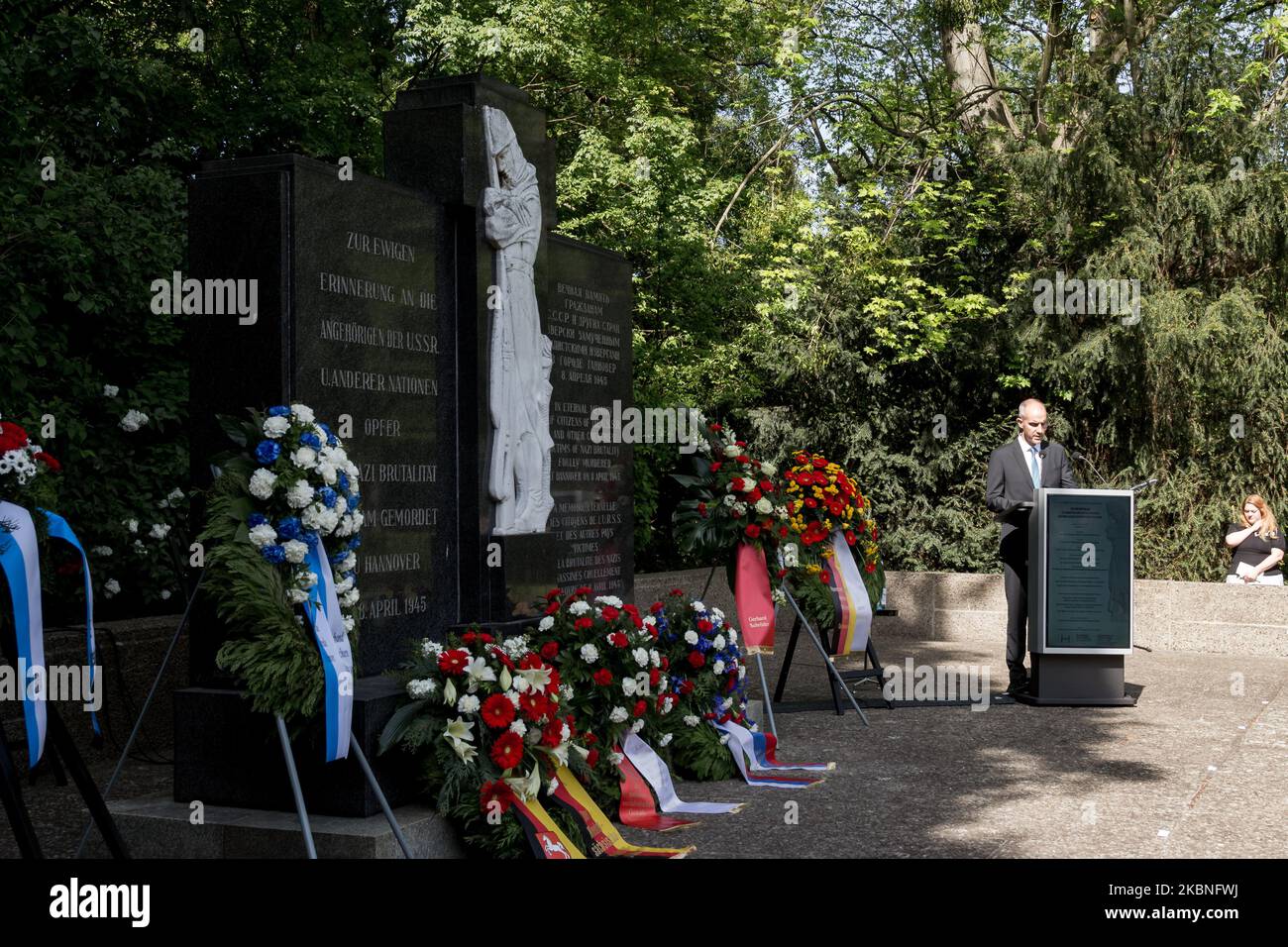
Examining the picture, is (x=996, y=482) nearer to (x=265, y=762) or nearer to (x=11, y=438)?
(x=265, y=762)

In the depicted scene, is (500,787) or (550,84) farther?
(550,84)

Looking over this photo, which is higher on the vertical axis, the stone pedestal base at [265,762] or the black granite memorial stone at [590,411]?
the black granite memorial stone at [590,411]

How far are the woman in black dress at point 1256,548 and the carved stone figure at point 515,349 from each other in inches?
332

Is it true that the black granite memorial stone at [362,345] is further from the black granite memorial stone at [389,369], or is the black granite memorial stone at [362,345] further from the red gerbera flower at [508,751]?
the red gerbera flower at [508,751]

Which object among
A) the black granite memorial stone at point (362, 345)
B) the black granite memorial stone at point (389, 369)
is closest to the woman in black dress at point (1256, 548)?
the black granite memorial stone at point (389, 369)

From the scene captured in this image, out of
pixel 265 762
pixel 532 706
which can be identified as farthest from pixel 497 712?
pixel 265 762

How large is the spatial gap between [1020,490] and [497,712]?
18.6 feet

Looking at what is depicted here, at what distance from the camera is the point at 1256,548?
13.1 m

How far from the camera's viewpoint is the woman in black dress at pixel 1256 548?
1291 cm

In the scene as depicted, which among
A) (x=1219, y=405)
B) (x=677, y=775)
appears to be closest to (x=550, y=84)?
(x=1219, y=405)

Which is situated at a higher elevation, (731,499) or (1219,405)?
(1219,405)

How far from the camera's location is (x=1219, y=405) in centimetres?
1442
